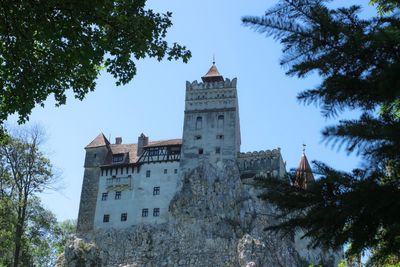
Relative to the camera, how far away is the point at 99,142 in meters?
57.9

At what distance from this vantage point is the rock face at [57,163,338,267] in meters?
→ 46.8

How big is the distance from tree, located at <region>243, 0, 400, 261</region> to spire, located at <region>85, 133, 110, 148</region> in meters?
53.6

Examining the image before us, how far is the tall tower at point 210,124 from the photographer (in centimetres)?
5225

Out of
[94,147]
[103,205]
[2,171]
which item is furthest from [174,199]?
[2,171]

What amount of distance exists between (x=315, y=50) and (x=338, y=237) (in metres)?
1.73

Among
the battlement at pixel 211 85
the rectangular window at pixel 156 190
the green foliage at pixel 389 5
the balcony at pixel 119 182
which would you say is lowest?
the green foliage at pixel 389 5

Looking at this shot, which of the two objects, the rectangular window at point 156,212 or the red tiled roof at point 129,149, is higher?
the red tiled roof at point 129,149

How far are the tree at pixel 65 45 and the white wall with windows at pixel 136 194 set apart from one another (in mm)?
37373

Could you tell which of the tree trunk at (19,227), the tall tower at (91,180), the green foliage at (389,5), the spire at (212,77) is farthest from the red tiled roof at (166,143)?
the green foliage at (389,5)

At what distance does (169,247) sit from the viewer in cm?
4800

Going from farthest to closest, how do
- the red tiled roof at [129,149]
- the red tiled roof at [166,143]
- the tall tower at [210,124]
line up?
the red tiled roof at [129,149] → the red tiled roof at [166,143] → the tall tower at [210,124]

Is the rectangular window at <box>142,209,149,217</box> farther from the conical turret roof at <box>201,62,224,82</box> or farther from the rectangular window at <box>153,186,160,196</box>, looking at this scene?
the conical turret roof at <box>201,62,224,82</box>

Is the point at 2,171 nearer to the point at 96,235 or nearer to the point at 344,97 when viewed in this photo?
the point at 96,235

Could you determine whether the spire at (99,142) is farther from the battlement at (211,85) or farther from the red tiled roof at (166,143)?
the battlement at (211,85)
